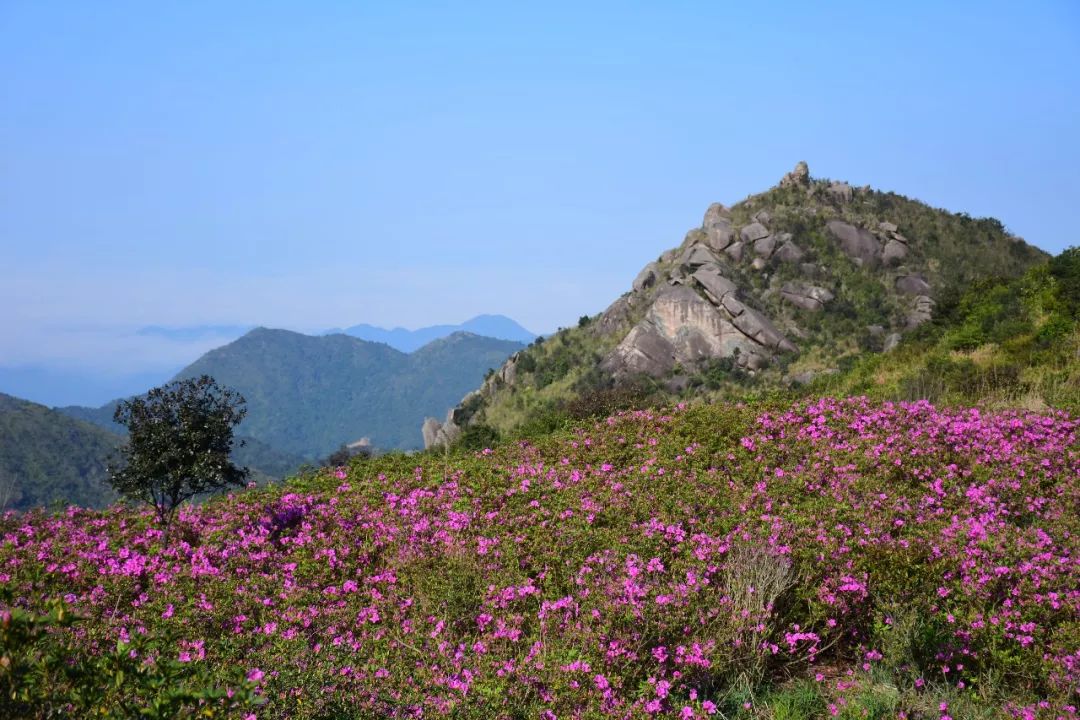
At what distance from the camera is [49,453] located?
389 ft

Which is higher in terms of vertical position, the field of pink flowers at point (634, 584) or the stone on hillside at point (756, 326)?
the stone on hillside at point (756, 326)

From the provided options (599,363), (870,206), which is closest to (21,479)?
(599,363)

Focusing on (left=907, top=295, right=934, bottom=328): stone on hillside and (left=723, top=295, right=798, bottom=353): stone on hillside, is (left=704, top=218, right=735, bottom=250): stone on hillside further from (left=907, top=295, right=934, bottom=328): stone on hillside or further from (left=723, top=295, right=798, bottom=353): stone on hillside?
(left=907, top=295, right=934, bottom=328): stone on hillside

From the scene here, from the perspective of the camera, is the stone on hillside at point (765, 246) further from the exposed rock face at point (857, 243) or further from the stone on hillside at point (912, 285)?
the stone on hillside at point (912, 285)

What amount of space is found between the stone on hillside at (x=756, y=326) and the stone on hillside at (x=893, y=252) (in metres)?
11.6

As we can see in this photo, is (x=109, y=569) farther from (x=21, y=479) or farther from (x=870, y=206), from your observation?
(x=21, y=479)

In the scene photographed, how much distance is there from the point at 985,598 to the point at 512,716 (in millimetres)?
3936

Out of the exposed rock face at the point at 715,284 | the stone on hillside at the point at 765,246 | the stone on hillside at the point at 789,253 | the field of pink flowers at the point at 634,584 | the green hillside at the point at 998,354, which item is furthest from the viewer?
the stone on hillside at the point at 765,246

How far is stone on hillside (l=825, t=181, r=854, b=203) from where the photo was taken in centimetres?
5728

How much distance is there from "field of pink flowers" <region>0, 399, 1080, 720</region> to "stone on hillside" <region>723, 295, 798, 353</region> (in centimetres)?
3408

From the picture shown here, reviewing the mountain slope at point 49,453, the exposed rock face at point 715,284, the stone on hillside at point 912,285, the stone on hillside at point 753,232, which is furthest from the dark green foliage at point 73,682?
the mountain slope at point 49,453

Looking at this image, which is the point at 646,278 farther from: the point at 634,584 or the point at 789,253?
the point at 634,584

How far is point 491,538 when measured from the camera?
7605 millimetres

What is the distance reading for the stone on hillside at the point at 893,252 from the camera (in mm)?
50438
